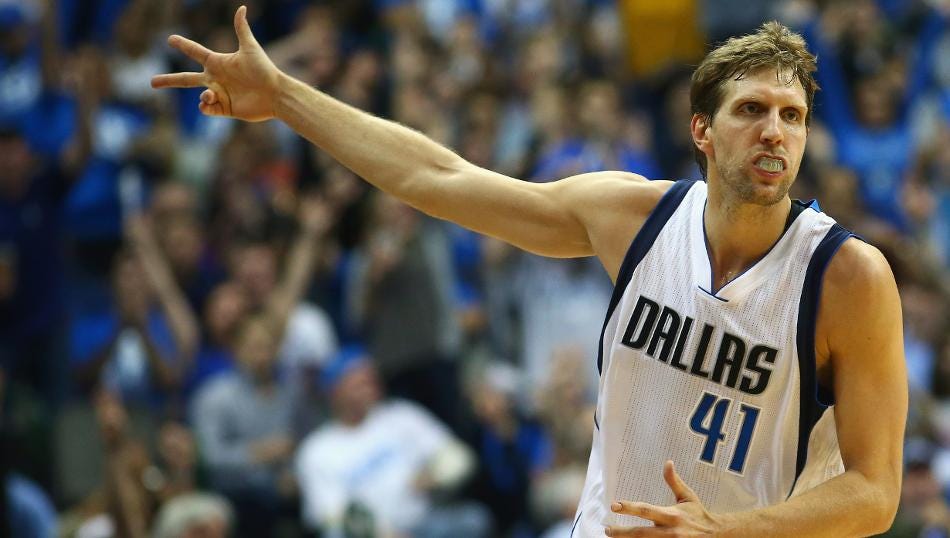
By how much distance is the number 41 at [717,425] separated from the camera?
3.96 metres

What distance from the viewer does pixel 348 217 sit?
10.0 metres

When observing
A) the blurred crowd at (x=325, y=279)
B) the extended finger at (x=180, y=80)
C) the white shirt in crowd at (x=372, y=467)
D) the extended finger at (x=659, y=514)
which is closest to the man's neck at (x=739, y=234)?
the extended finger at (x=659, y=514)

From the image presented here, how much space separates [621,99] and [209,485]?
5.15 meters

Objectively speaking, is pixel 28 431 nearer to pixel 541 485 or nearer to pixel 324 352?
pixel 324 352

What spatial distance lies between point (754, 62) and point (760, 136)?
0.27 metres

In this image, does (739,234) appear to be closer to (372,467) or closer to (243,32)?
(243,32)

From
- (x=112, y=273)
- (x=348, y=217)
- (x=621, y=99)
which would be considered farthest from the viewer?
(x=621, y=99)

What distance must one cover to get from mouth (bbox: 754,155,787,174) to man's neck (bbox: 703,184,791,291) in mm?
163

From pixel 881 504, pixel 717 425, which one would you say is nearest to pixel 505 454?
pixel 717 425

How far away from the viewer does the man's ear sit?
416cm

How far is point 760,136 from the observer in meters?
3.88

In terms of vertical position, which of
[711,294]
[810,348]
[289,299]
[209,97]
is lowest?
[810,348]

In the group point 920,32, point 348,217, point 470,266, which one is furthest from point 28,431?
point 920,32

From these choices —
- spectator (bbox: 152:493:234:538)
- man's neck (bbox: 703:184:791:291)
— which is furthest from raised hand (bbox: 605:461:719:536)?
spectator (bbox: 152:493:234:538)
